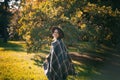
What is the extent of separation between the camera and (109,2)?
2114 cm

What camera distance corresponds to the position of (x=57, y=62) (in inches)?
287

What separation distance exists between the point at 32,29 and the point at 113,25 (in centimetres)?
590

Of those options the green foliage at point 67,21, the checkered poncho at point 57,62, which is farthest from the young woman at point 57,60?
the green foliage at point 67,21

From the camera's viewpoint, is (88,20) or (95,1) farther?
(95,1)

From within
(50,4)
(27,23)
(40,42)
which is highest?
(50,4)

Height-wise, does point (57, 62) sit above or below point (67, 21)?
below

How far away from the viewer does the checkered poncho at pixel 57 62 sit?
23.8ft

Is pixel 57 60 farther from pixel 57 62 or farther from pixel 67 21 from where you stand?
pixel 67 21

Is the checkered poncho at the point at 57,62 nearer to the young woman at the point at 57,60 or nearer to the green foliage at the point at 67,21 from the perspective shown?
the young woman at the point at 57,60

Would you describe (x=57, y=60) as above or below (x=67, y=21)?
below

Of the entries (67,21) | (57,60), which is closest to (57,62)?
(57,60)

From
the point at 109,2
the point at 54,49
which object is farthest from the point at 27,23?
the point at 54,49

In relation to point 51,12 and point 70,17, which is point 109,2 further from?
point 51,12

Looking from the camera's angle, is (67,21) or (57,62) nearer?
(57,62)
